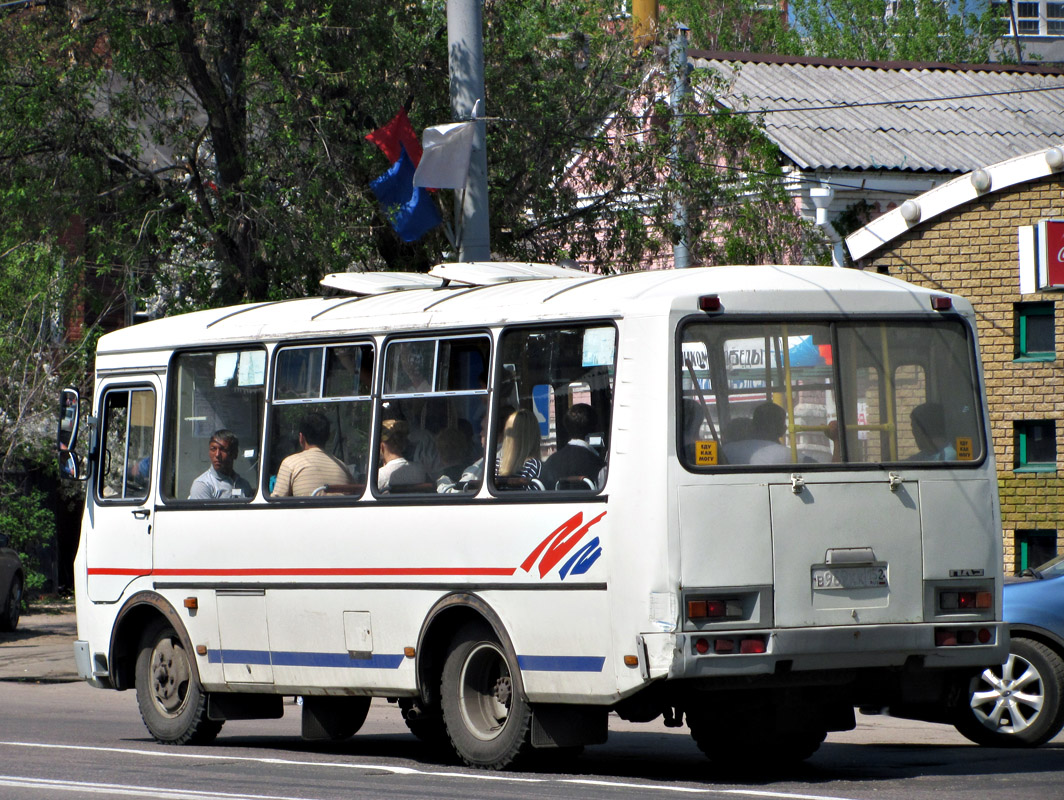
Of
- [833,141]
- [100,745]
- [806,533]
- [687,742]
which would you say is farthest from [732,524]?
[833,141]

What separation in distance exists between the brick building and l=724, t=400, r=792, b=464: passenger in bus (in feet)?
37.5

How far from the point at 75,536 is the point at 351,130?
13978 millimetres

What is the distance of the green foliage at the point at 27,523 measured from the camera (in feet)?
82.2

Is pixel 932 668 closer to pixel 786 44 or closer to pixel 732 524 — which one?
pixel 732 524

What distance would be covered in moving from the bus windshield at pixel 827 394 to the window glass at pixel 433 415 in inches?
54.1

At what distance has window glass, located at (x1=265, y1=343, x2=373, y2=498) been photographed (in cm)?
1066

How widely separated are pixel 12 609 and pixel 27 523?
366cm

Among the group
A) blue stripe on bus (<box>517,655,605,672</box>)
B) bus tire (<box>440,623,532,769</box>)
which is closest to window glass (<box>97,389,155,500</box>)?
bus tire (<box>440,623,532,769</box>)

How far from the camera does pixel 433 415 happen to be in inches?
405

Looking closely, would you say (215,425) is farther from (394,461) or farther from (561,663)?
(561,663)

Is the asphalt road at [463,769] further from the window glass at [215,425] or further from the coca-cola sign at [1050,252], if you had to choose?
the coca-cola sign at [1050,252]

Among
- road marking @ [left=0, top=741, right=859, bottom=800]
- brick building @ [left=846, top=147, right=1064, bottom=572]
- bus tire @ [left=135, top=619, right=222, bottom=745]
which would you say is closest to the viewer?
road marking @ [left=0, top=741, right=859, bottom=800]

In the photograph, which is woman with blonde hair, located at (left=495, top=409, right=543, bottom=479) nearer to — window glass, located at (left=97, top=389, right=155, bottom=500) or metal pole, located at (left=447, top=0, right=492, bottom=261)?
A: window glass, located at (left=97, top=389, right=155, bottom=500)

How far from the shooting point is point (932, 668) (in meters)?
9.45
